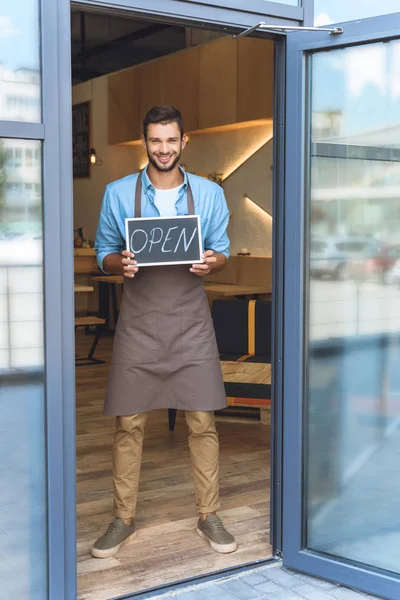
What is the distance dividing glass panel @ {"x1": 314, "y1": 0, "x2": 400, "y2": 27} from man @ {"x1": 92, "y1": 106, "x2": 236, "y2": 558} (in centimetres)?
72

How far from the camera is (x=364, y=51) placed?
2.99 m

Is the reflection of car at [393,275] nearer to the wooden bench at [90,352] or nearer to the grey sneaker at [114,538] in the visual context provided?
the grey sneaker at [114,538]

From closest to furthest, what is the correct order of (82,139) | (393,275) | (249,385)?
(393,275) → (249,385) → (82,139)

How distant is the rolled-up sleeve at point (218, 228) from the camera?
11.4 feet

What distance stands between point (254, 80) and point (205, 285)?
2.09 meters

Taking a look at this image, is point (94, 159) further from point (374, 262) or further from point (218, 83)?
point (374, 262)

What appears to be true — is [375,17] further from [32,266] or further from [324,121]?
[32,266]

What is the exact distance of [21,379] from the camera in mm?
2740

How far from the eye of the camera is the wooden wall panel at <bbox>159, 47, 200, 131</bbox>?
8.98 meters

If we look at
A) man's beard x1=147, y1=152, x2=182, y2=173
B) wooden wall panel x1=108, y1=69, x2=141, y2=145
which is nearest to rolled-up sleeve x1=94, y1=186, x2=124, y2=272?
man's beard x1=147, y1=152, x2=182, y2=173

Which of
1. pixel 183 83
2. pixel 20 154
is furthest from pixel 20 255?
pixel 183 83

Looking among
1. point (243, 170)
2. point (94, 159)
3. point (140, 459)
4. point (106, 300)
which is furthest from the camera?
point (94, 159)

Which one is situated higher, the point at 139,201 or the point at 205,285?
the point at 139,201

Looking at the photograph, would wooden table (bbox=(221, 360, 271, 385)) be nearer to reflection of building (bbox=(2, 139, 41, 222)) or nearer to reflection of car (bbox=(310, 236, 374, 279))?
reflection of car (bbox=(310, 236, 374, 279))
